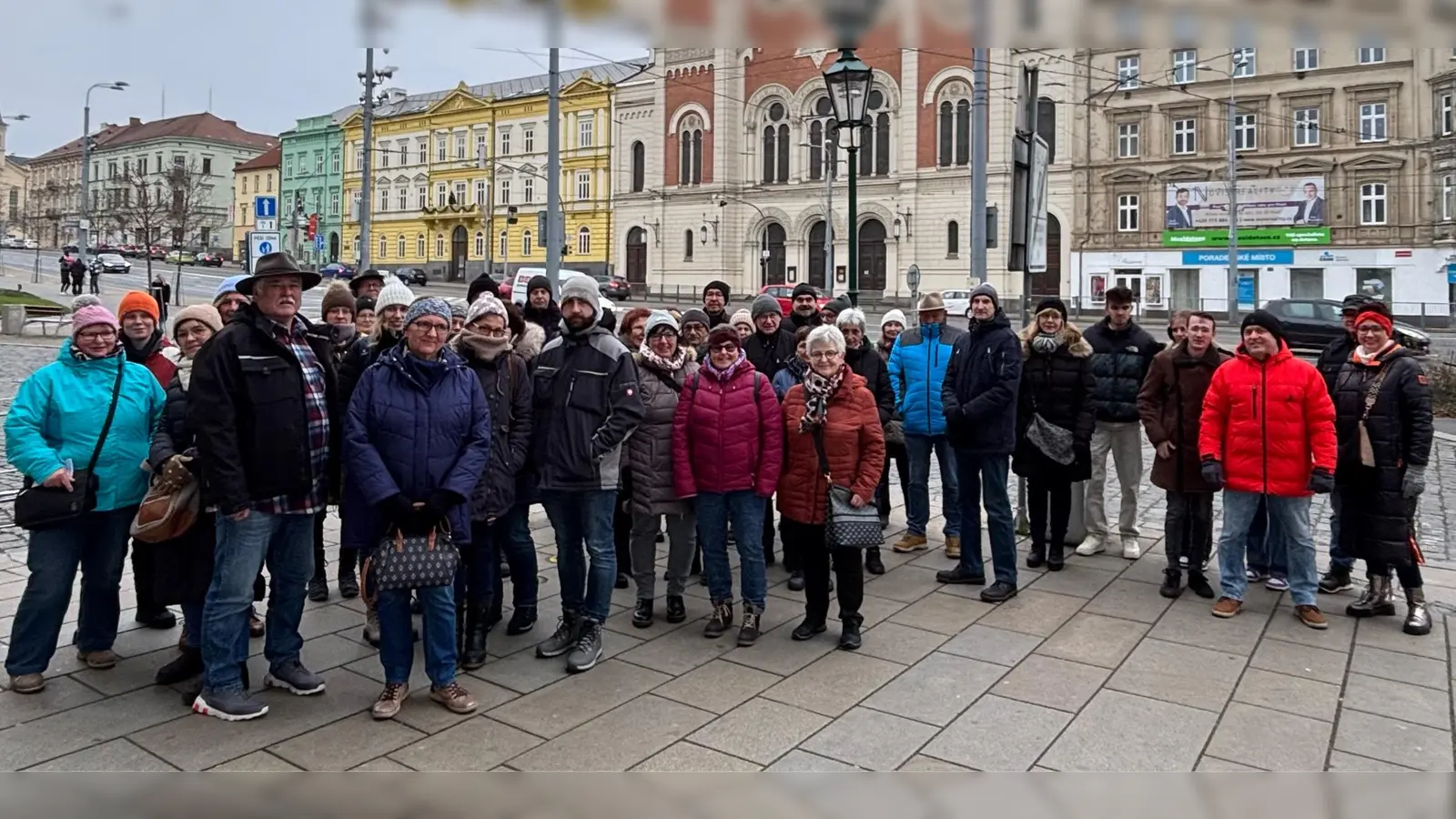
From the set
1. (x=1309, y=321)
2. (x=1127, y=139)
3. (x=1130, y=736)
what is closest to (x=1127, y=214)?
(x=1127, y=139)

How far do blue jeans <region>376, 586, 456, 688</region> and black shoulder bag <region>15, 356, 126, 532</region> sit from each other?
1456 mm

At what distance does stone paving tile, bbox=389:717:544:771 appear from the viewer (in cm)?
388

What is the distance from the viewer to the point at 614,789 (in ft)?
8.54

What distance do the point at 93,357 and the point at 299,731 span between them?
6.57ft

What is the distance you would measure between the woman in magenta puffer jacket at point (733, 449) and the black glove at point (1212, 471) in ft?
8.61

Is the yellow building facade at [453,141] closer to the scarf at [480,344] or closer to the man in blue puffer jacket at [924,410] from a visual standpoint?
the scarf at [480,344]

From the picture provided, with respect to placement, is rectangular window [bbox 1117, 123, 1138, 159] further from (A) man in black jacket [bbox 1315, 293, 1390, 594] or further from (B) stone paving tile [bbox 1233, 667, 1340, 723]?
(B) stone paving tile [bbox 1233, 667, 1340, 723]

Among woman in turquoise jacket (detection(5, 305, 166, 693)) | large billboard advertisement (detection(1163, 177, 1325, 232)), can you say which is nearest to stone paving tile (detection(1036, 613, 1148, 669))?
woman in turquoise jacket (detection(5, 305, 166, 693))

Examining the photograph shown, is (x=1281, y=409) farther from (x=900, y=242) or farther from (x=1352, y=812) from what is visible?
(x=900, y=242)

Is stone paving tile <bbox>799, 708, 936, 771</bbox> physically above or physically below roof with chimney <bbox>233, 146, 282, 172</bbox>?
below

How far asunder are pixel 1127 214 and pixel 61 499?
44355 mm

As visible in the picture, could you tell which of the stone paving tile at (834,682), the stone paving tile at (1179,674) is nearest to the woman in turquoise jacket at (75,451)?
the stone paving tile at (834,682)

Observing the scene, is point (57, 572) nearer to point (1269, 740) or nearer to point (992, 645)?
point (992, 645)

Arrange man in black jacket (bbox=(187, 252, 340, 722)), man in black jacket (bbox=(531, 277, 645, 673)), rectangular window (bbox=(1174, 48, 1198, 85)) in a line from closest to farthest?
rectangular window (bbox=(1174, 48, 1198, 85))
man in black jacket (bbox=(187, 252, 340, 722))
man in black jacket (bbox=(531, 277, 645, 673))
